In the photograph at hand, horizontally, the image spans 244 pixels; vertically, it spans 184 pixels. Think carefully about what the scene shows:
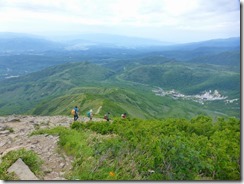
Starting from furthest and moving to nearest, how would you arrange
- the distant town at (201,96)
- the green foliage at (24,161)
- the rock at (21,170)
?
1. the distant town at (201,96)
2. the green foliage at (24,161)
3. the rock at (21,170)

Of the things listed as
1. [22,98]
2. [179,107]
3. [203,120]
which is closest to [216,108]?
[179,107]

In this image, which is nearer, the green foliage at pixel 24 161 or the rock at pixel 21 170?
the rock at pixel 21 170

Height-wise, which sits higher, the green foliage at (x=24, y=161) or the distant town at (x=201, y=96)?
the green foliage at (x=24, y=161)

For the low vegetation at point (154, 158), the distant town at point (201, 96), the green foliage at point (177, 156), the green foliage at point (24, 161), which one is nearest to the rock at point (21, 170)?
the green foliage at point (24, 161)

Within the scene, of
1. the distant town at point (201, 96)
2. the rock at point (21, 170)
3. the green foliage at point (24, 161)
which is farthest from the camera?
the distant town at point (201, 96)

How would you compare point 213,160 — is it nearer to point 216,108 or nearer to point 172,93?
point 216,108

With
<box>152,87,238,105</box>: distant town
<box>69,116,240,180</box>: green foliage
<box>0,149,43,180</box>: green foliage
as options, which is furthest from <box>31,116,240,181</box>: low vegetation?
<box>152,87,238,105</box>: distant town

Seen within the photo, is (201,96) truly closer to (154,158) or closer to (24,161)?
(154,158)

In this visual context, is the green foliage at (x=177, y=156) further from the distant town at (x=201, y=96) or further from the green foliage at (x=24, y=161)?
the distant town at (x=201, y=96)

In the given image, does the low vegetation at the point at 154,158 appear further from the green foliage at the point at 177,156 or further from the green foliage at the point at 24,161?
the green foliage at the point at 24,161

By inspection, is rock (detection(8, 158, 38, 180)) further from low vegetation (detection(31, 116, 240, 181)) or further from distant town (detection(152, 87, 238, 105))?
distant town (detection(152, 87, 238, 105))

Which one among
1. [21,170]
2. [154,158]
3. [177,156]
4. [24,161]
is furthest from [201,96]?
[21,170]
